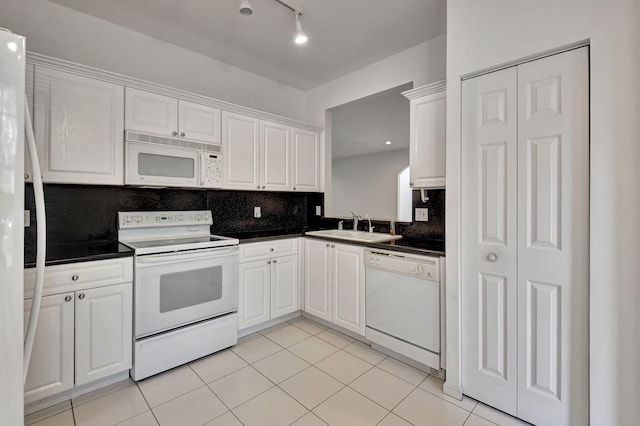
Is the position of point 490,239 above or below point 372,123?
below

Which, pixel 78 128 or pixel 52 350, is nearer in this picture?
pixel 52 350

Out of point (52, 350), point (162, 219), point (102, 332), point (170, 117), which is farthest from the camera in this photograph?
point (162, 219)

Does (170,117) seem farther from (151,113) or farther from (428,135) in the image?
(428,135)

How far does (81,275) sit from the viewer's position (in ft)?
5.96

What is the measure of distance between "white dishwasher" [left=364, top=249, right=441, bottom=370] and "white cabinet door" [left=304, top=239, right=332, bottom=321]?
472 millimetres

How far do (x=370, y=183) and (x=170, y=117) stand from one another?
581 cm

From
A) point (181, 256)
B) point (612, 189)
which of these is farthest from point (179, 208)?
point (612, 189)

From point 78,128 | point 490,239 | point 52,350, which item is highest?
point 78,128

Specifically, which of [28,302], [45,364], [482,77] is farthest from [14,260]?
[482,77]

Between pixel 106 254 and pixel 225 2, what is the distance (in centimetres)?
197

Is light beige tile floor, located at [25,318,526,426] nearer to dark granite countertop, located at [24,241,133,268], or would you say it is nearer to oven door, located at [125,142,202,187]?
dark granite countertop, located at [24,241,133,268]

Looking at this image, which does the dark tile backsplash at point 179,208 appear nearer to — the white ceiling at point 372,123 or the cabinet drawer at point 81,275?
the cabinet drawer at point 81,275

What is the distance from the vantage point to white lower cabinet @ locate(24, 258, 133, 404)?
1.68 meters

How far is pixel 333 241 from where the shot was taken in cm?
283
